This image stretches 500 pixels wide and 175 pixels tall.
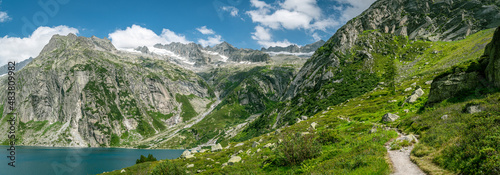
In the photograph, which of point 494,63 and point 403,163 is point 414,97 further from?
point 403,163

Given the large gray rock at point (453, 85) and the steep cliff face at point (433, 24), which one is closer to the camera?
the large gray rock at point (453, 85)

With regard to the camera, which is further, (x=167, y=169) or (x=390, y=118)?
(x=390, y=118)

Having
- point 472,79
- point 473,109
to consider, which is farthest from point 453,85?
point 473,109

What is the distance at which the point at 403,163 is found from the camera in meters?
13.9

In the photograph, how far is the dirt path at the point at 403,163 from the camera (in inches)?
483

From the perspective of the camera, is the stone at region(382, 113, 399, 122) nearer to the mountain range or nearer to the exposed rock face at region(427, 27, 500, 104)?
the mountain range

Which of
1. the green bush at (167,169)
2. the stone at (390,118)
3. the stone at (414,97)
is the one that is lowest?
the green bush at (167,169)

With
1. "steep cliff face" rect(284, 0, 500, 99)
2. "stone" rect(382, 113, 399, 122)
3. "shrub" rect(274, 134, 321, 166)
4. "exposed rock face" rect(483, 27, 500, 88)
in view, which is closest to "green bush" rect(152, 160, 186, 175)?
"shrub" rect(274, 134, 321, 166)

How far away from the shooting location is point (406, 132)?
23188 mm

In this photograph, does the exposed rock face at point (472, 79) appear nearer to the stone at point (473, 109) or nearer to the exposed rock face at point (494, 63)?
the exposed rock face at point (494, 63)

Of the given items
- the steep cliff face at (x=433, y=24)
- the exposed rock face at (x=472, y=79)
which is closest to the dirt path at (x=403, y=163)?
the exposed rock face at (x=472, y=79)

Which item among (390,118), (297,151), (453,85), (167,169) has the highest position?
(453,85)

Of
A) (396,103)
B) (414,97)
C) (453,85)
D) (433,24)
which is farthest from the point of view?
(433,24)

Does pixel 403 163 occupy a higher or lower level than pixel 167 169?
higher
